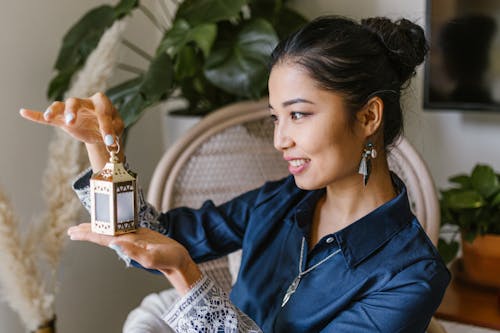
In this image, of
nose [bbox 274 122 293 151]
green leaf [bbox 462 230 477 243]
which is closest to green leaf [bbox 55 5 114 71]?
nose [bbox 274 122 293 151]

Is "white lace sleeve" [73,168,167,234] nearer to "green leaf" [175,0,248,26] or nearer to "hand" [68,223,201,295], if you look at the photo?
"hand" [68,223,201,295]

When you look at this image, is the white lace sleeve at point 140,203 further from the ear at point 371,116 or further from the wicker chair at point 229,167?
the ear at point 371,116

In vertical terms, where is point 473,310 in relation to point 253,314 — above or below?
below

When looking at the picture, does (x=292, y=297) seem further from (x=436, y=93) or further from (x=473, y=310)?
(x=436, y=93)

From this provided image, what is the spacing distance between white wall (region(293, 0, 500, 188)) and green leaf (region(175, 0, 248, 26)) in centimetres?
44

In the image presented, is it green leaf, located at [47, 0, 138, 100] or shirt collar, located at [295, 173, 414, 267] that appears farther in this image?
green leaf, located at [47, 0, 138, 100]

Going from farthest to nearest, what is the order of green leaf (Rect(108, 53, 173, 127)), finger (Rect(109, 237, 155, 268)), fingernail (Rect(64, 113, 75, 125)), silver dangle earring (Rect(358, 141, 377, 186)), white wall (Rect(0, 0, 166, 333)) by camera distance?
white wall (Rect(0, 0, 166, 333))
green leaf (Rect(108, 53, 173, 127))
silver dangle earring (Rect(358, 141, 377, 186))
fingernail (Rect(64, 113, 75, 125))
finger (Rect(109, 237, 155, 268))

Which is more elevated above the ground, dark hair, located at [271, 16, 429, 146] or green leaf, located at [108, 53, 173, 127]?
dark hair, located at [271, 16, 429, 146]

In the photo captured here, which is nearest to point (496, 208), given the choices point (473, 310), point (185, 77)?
point (473, 310)

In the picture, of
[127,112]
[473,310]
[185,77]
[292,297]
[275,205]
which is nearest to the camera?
[292,297]

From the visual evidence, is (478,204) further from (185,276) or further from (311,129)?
(185,276)

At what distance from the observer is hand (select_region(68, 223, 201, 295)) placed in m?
0.83

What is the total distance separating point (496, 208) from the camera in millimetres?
1413

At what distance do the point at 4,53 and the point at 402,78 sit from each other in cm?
100
